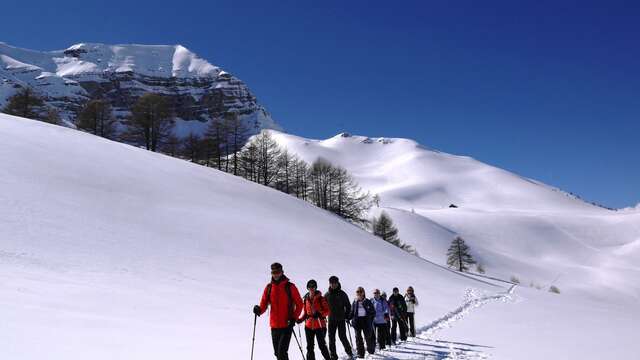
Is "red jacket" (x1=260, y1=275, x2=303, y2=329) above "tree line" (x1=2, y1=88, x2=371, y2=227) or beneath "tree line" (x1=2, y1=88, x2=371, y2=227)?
beneath

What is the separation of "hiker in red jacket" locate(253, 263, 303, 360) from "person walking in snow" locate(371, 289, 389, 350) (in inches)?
194

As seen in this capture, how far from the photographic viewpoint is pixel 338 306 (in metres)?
11.2

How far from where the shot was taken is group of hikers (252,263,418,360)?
8906 millimetres

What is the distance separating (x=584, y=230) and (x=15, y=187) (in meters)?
162

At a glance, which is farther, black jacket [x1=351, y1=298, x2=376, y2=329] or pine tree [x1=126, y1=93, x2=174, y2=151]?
pine tree [x1=126, y1=93, x2=174, y2=151]

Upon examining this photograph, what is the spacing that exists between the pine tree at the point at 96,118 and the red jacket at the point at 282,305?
48951mm

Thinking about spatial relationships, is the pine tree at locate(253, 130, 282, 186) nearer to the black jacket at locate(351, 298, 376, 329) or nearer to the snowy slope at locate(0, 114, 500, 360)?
the snowy slope at locate(0, 114, 500, 360)

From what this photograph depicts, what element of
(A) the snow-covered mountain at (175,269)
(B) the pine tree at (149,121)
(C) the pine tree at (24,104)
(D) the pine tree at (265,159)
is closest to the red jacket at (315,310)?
(A) the snow-covered mountain at (175,269)

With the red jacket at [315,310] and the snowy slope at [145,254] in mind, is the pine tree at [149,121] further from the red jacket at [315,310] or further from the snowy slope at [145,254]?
the red jacket at [315,310]

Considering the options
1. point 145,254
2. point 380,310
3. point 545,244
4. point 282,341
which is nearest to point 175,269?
point 145,254

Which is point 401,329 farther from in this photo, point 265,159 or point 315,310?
point 265,159

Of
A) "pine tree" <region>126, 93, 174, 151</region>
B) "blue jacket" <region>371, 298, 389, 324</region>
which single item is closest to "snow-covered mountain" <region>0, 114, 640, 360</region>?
"blue jacket" <region>371, 298, 389, 324</region>

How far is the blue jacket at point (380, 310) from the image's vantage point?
13.4 m

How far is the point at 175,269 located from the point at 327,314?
38.4 feet
